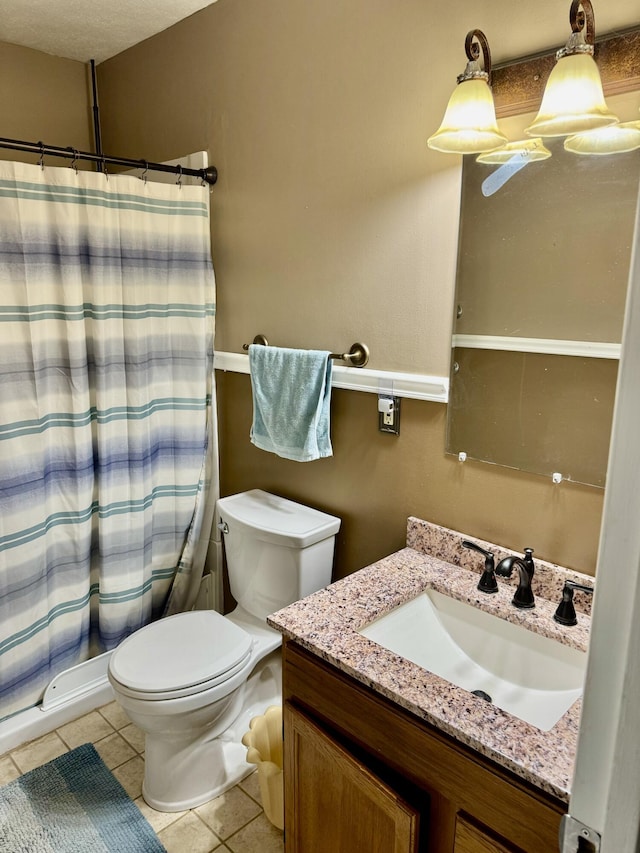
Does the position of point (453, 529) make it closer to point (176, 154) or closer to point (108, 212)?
point (108, 212)

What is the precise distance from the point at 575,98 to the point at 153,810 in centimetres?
213

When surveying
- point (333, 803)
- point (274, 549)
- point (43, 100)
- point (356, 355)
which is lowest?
point (333, 803)

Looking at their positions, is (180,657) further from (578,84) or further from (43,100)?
(43,100)

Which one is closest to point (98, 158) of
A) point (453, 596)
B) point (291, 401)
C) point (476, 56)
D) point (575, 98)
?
point (291, 401)

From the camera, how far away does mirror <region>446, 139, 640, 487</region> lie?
1.26 m

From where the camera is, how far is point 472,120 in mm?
1317

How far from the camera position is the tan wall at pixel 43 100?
236 cm

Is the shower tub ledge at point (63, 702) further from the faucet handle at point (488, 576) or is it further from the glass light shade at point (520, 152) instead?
the glass light shade at point (520, 152)

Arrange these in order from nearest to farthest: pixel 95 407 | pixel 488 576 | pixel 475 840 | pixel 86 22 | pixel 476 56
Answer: pixel 475 840 < pixel 476 56 < pixel 488 576 < pixel 95 407 < pixel 86 22

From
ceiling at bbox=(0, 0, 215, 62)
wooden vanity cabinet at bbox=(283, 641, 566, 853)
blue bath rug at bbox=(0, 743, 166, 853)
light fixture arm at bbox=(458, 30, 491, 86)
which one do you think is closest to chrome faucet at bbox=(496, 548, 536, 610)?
wooden vanity cabinet at bbox=(283, 641, 566, 853)

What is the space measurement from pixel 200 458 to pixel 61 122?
1.57m

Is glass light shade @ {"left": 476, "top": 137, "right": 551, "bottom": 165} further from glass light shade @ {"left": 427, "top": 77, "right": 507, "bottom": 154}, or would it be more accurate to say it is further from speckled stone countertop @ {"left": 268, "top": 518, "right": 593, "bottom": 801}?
speckled stone countertop @ {"left": 268, "top": 518, "right": 593, "bottom": 801}

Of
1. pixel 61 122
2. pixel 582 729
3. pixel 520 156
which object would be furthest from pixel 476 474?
pixel 61 122

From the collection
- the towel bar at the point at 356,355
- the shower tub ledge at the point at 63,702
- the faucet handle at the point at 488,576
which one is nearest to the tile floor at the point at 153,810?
the shower tub ledge at the point at 63,702
